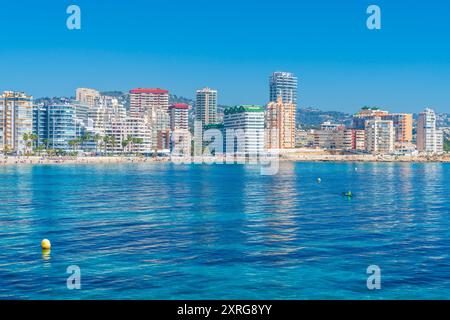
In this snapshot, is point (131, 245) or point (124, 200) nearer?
point (131, 245)

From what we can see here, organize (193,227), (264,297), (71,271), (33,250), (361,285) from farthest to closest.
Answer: (193,227)
(33,250)
(71,271)
(361,285)
(264,297)

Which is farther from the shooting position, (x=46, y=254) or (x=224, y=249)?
(x=224, y=249)

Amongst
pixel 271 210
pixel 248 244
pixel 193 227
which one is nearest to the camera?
pixel 248 244

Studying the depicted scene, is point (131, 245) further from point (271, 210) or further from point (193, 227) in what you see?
point (271, 210)

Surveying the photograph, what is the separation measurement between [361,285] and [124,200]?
49.3 metres

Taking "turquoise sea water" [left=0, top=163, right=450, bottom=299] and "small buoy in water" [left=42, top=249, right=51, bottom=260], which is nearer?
"turquoise sea water" [left=0, top=163, right=450, bottom=299]

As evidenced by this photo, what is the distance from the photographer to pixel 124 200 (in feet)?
245

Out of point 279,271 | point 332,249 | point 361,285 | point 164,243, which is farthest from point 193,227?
point 361,285

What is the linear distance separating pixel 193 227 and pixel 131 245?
10361mm

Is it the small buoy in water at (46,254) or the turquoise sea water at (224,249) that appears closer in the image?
the turquoise sea water at (224,249)

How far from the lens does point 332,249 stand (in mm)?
39344
